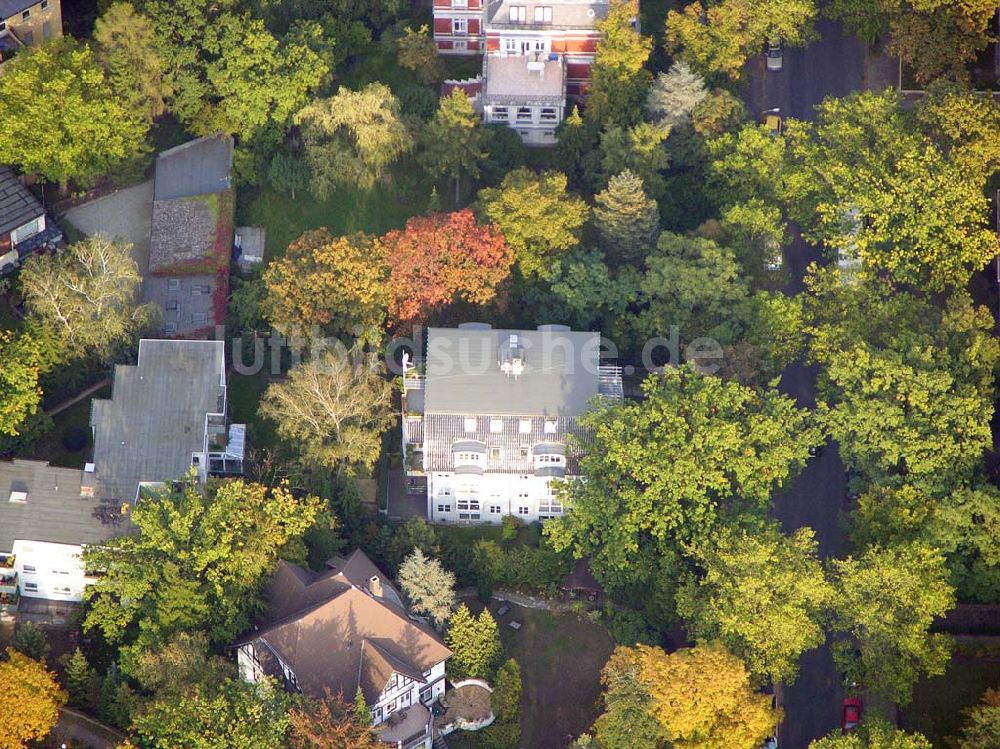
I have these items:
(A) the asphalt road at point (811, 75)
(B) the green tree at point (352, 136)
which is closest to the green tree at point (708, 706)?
(B) the green tree at point (352, 136)

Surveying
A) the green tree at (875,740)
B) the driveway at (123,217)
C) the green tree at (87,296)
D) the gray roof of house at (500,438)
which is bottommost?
the green tree at (875,740)

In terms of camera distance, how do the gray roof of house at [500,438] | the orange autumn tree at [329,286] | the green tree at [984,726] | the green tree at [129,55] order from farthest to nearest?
1. the green tree at [129,55]
2. the orange autumn tree at [329,286]
3. the gray roof of house at [500,438]
4. the green tree at [984,726]

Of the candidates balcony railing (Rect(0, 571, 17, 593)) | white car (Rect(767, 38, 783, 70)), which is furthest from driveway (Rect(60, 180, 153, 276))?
white car (Rect(767, 38, 783, 70))

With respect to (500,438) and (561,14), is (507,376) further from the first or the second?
(561,14)

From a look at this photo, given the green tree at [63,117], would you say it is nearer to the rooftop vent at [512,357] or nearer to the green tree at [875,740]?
the rooftop vent at [512,357]

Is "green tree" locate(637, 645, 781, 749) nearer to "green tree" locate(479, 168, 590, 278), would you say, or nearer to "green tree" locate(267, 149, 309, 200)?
"green tree" locate(479, 168, 590, 278)
